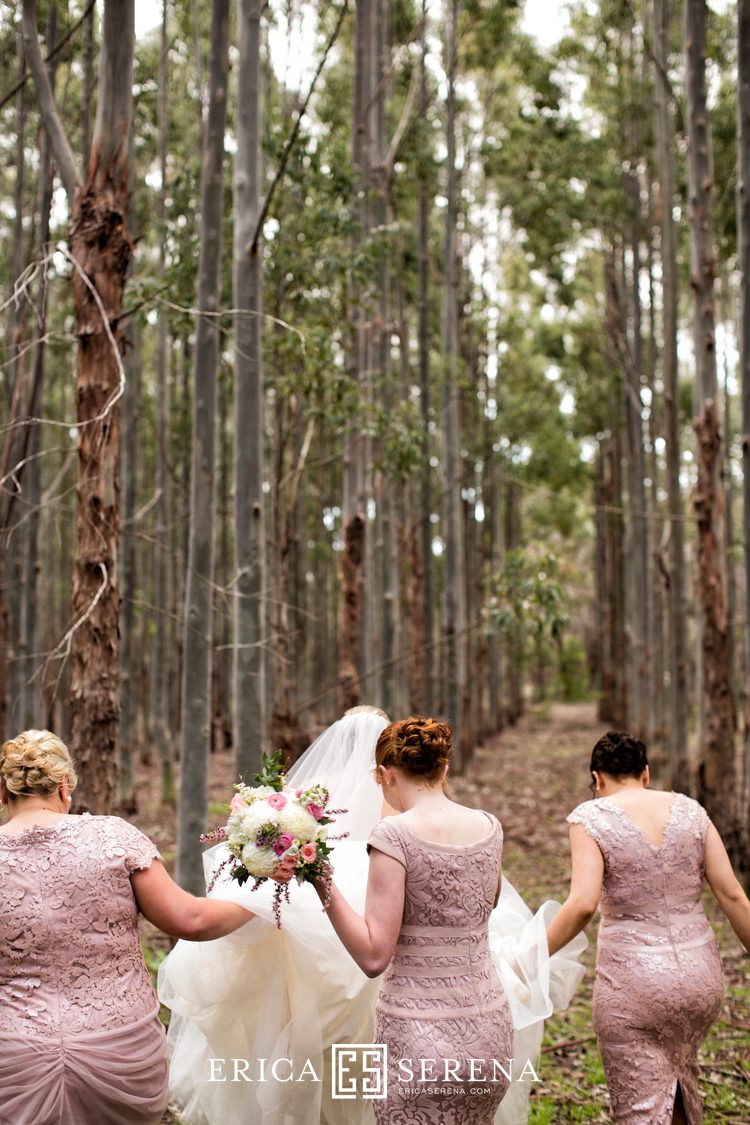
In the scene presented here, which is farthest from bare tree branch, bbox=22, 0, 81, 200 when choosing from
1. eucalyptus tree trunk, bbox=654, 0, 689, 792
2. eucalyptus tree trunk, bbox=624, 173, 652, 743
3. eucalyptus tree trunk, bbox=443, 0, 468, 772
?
eucalyptus tree trunk, bbox=624, 173, 652, 743

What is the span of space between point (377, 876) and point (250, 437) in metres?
4.91

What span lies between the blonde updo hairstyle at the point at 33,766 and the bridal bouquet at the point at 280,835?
0.52 metres

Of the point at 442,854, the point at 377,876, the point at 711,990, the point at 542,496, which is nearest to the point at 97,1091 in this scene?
the point at 377,876

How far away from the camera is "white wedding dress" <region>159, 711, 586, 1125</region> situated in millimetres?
3770

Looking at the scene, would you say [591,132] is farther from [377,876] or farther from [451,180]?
[377,876]

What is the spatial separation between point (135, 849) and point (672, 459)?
10.6 meters

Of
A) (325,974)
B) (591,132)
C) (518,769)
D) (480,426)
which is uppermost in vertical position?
(591,132)

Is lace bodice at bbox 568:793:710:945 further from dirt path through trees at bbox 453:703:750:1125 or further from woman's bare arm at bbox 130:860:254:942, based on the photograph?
dirt path through trees at bbox 453:703:750:1125

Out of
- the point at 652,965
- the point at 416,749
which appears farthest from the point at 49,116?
the point at 652,965

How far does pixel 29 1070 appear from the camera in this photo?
275 cm

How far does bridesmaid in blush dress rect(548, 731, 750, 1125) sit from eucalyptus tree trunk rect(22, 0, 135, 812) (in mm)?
2638

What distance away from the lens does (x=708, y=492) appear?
9094 mm

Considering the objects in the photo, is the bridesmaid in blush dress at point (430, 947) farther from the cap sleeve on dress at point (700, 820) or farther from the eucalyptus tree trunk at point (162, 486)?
the eucalyptus tree trunk at point (162, 486)

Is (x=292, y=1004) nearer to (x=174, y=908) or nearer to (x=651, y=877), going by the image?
(x=174, y=908)
